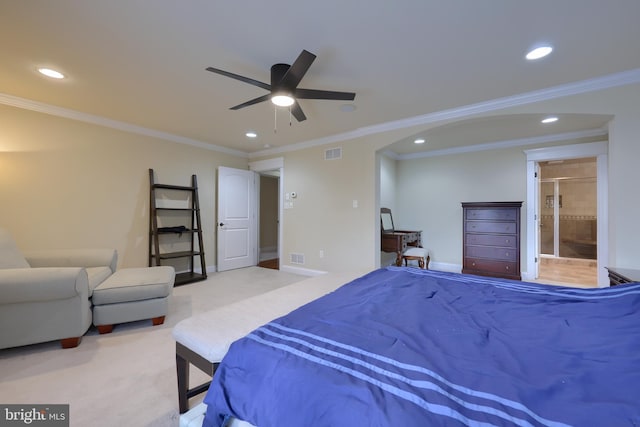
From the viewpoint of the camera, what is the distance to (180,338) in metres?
1.29

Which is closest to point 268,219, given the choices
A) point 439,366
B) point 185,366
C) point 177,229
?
point 177,229

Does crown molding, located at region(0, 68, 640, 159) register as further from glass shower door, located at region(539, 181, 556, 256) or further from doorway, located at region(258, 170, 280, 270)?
glass shower door, located at region(539, 181, 556, 256)

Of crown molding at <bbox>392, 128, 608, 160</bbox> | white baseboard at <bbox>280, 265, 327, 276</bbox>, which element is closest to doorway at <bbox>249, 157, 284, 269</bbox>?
white baseboard at <bbox>280, 265, 327, 276</bbox>

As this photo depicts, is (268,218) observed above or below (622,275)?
above

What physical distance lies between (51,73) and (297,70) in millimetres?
→ 2503

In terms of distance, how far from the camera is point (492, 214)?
4445mm

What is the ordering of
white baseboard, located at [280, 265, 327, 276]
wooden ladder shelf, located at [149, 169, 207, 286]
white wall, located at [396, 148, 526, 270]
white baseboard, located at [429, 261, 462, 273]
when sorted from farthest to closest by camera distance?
white baseboard, located at [429, 261, 462, 273] → white baseboard, located at [280, 265, 327, 276] → white wall, located at [396, 148, 526, 270] → wooden ladder shelf, located at [149, 169, 207, 286]

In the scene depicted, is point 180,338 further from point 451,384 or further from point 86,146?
point 86,146

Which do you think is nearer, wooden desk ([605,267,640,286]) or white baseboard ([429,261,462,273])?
wooden desk ([605,267,640,286])

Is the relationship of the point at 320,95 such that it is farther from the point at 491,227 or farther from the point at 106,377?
the point at 491,227

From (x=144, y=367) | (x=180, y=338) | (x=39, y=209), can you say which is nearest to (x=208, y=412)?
(x=180, y=338)

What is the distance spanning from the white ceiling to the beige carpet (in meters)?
2.50

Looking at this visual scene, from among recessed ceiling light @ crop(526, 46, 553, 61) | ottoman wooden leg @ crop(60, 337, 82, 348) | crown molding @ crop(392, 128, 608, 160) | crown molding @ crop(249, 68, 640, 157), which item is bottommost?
ottoman wooden leg @ crop(60, 337, 82, 348)

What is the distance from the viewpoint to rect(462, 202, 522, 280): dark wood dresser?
4258 mm
